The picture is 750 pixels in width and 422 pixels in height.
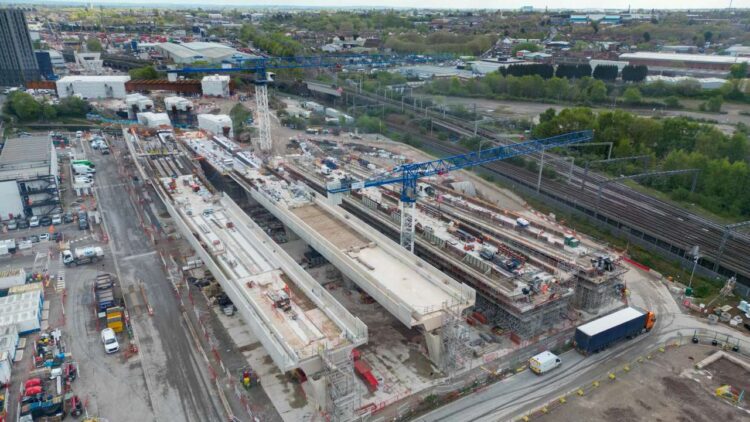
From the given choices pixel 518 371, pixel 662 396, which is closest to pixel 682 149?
pixel 662 396

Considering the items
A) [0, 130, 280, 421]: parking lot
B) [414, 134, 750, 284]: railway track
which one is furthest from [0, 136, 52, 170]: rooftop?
[414, 134, 750, 284]: railway track

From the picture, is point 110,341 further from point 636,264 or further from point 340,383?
point 636,264

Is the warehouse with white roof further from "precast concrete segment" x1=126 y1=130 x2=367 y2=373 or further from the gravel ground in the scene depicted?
the gravel ground

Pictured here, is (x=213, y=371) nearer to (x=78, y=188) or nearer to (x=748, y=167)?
(x=78, y=188)

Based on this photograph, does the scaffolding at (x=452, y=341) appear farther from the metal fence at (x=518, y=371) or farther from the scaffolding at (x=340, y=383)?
the scaffolding at (x=340, y=383)

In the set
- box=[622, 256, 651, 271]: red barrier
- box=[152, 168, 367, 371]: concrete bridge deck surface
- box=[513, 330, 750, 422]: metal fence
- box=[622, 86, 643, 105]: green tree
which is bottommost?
box=[622, 256, 651, 271]: red barrier

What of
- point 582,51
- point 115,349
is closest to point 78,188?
point 115,349
